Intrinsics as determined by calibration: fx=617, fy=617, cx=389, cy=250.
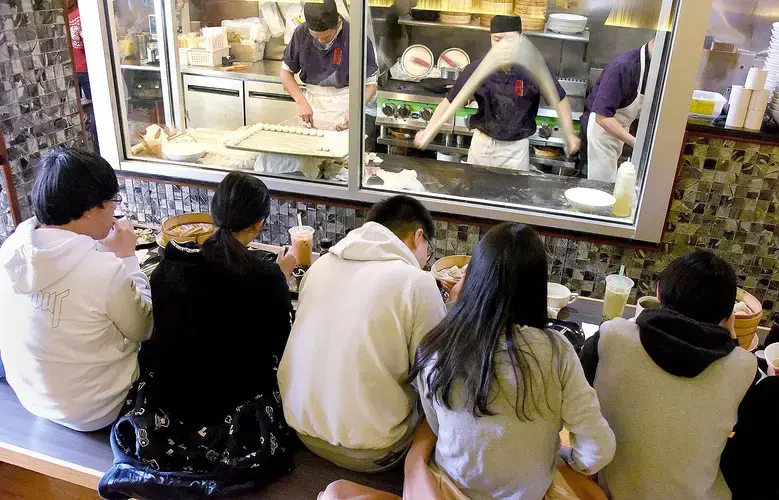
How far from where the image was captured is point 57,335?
6.26ft

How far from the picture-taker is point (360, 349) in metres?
1.75

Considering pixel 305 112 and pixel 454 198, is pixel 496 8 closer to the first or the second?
pixel 305 112

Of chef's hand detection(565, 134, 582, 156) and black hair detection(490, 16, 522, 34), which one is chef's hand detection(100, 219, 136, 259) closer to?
black hair detection(490, 16, 522, 34)

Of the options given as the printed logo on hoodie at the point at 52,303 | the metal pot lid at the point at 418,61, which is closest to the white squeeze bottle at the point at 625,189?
the metal pot lid at the point at 418,61

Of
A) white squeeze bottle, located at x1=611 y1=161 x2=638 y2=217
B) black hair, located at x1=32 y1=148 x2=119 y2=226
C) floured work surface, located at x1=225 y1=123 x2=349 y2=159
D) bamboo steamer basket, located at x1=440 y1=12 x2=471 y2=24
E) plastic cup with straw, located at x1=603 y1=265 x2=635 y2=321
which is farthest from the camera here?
bamboo steamer basket, located at x1=440 y1=12 x2=471 y2=24

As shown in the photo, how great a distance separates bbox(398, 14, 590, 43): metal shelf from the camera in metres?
4.41

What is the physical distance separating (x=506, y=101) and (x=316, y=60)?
4.23 feet

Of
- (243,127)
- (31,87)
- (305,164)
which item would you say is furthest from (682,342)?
(31,87)

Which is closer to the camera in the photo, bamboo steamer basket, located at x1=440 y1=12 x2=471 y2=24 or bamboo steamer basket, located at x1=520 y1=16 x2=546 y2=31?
bamboo steamer basket, located at x1=520 y1=16 x2=546 y2=31

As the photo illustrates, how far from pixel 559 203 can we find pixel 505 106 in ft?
3.19

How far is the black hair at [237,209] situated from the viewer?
6.28 feet

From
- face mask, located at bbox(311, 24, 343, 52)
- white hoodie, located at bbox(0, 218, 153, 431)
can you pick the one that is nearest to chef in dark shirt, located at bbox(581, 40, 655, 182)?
face mask, located at bbox(311, 24, 343, 52)

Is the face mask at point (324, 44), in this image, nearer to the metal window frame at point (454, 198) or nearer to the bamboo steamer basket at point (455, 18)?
the metal window frame at point (454, 198)

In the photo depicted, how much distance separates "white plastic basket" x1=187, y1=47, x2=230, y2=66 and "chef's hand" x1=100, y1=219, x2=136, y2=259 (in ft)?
10.1
